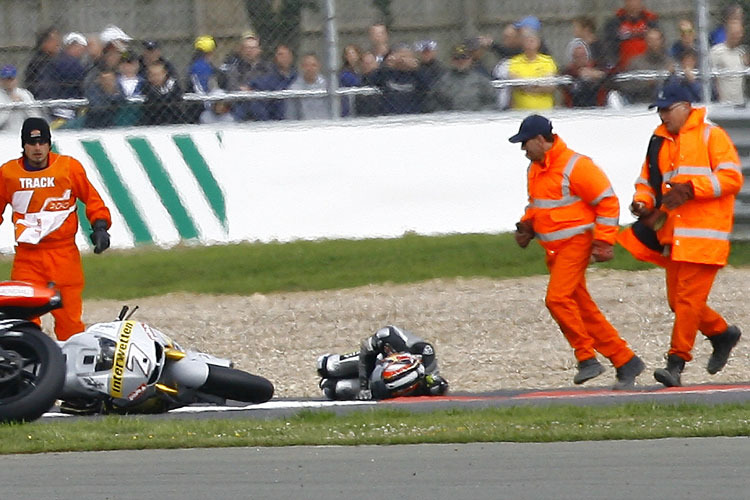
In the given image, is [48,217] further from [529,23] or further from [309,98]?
[529,23]

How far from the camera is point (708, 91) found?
42.1 ft

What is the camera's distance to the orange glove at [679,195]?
29.1ft

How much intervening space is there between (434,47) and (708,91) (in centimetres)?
225

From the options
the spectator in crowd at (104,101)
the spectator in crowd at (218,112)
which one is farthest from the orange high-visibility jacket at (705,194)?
the spectator in crowd at (104,101)

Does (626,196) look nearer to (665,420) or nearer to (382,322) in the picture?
(382,322)

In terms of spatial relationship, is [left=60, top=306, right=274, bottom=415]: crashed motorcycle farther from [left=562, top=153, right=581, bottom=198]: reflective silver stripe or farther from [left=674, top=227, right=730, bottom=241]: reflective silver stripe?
[left=674, top=227, right=730, bottom=241]: reflective silver stripe

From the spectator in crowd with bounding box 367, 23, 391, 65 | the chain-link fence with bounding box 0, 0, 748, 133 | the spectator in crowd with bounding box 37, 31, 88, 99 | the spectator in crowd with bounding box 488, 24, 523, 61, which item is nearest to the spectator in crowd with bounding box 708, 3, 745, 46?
the chain-link fence with bounding box 0, 0, 748, 133

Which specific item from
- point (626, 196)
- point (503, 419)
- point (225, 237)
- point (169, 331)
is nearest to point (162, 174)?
point (225, 237)

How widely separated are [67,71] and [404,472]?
765 centimetres

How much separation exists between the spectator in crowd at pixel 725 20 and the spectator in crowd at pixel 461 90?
1840 millimetres

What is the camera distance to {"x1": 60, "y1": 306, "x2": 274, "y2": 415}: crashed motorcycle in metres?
8.27

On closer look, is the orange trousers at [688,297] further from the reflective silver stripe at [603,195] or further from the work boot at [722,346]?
the reflective silver stripe at [603,195]

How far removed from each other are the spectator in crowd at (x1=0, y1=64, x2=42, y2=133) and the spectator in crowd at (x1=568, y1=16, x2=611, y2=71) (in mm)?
4503

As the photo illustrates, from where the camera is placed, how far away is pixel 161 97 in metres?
→ 13.1
